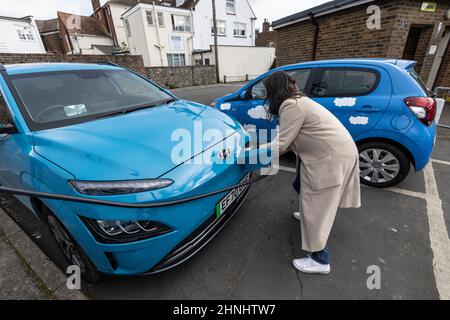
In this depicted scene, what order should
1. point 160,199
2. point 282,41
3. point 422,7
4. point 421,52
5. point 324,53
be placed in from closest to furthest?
1. point 160,199
2. point 422,7
3. point 421,52
4. point 324,53
5. point 282,41

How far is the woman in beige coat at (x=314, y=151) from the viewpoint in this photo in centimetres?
160

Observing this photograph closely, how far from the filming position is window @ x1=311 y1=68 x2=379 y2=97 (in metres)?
2.84

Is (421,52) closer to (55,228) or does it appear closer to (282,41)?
(282,41)

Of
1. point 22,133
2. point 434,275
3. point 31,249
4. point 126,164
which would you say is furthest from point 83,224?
point 434,275

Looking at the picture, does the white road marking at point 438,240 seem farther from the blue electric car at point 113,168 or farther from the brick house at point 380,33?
the brick house at point 380,33

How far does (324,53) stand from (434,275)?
6.98m

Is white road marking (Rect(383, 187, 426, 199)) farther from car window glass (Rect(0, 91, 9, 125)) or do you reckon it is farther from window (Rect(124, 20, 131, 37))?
window (Rect(124, 20, 131, 37))

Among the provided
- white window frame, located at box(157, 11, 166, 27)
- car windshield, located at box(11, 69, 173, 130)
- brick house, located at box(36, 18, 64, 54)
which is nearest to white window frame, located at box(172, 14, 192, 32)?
white window frame, located at box(157, 11, 166, 27)

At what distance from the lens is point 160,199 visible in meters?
1.40

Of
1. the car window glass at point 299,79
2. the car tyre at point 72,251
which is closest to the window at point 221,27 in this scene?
the car window glass at point 299,79

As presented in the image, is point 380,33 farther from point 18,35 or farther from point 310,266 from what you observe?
point 18,35

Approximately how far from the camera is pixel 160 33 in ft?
70.7

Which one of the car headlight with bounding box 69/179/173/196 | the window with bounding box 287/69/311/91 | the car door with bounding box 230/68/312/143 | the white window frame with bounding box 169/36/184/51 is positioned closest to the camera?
the car headlight with bounding box 69/179/173/196

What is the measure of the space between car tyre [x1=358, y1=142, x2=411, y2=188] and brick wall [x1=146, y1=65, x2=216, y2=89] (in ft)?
51.0
